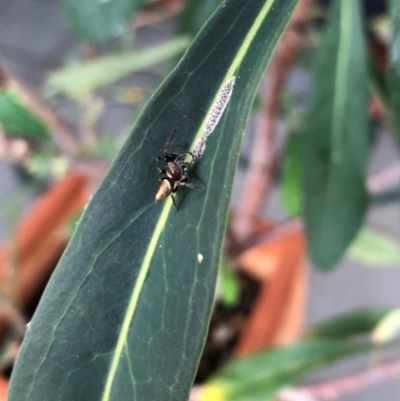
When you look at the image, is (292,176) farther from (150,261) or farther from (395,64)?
(150,261)

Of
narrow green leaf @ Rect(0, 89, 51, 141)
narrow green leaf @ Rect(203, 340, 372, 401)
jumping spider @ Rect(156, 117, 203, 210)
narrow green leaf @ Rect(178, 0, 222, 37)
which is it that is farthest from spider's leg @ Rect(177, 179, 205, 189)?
narrow green leaf @ Rect(203, 340, 372, 401)

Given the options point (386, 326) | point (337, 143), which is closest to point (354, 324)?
point (386, 326)

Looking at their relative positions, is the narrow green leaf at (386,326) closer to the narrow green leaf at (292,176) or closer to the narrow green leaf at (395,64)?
the narrow green leaf at (292,176)

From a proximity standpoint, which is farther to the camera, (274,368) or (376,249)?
(376,249)

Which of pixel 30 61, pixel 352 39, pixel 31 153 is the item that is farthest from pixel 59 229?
pixel 30 61

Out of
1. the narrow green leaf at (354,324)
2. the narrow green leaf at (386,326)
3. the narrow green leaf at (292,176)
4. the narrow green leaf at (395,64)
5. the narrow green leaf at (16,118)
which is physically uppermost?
the narrow green leaf at (16,118)

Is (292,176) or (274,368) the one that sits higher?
(292,176)

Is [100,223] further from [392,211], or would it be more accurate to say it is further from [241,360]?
[392,211]

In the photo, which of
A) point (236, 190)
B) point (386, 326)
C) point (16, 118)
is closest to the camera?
point (16, 118)

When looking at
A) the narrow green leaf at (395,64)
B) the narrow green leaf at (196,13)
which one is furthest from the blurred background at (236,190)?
→ the narrow green leaf at (395,64)
